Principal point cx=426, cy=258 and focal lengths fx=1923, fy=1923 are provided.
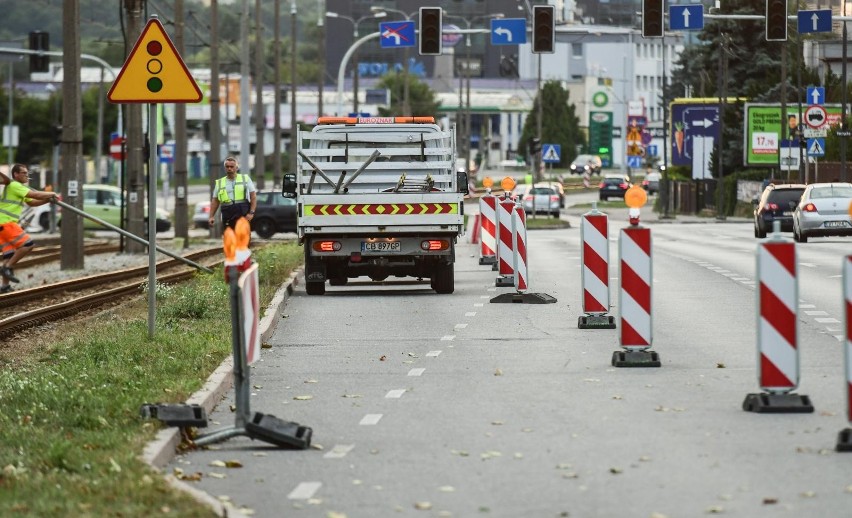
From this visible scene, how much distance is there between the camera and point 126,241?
42.0 metres

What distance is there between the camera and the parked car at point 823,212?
40688mm

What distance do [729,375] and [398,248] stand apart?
1065 centimetres

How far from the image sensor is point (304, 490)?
29.1 feet

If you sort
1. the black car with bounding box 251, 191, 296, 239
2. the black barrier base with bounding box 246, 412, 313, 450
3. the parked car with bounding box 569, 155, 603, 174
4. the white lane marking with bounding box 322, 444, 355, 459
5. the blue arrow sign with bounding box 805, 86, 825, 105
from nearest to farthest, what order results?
the white lane marking with bounding box 322, 444, 355, 459 → the black barrier base with bounding box 246, 412, 313, 450 → the black car with bounding box 251, 191, 296, 239 → the blue arrow sign with bounding box 805, 86, 825, 105 → the parked car with bounding box 569, 155, 603, 174

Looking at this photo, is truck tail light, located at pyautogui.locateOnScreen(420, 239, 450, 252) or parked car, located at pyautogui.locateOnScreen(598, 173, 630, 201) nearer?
truck tail light, located at pyautogui.locateOnScreen(420, 239, 450, 252)

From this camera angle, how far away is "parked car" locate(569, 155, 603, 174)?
142m

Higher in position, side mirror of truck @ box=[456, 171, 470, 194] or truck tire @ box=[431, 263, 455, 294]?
side mirror of truck @ box=[456, 171, 470, 194]

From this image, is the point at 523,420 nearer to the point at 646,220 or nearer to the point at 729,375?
the point at 729,375

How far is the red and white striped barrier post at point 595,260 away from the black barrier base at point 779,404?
17.7 ft

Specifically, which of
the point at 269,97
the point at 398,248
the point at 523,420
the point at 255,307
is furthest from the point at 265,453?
the point at 269,97

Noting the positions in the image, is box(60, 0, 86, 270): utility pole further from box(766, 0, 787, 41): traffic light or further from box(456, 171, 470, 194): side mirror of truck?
box(766, 0, 787, 41): traffic light

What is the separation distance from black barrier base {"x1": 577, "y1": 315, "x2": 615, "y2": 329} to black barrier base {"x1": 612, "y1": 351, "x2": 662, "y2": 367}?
140 inches

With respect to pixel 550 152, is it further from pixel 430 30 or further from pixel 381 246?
pixel 381 246

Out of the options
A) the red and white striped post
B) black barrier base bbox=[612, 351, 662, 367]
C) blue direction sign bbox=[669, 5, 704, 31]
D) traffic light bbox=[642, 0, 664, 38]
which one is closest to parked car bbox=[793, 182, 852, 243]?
blue direction sign bbox=[669, 5, 704, 31]
